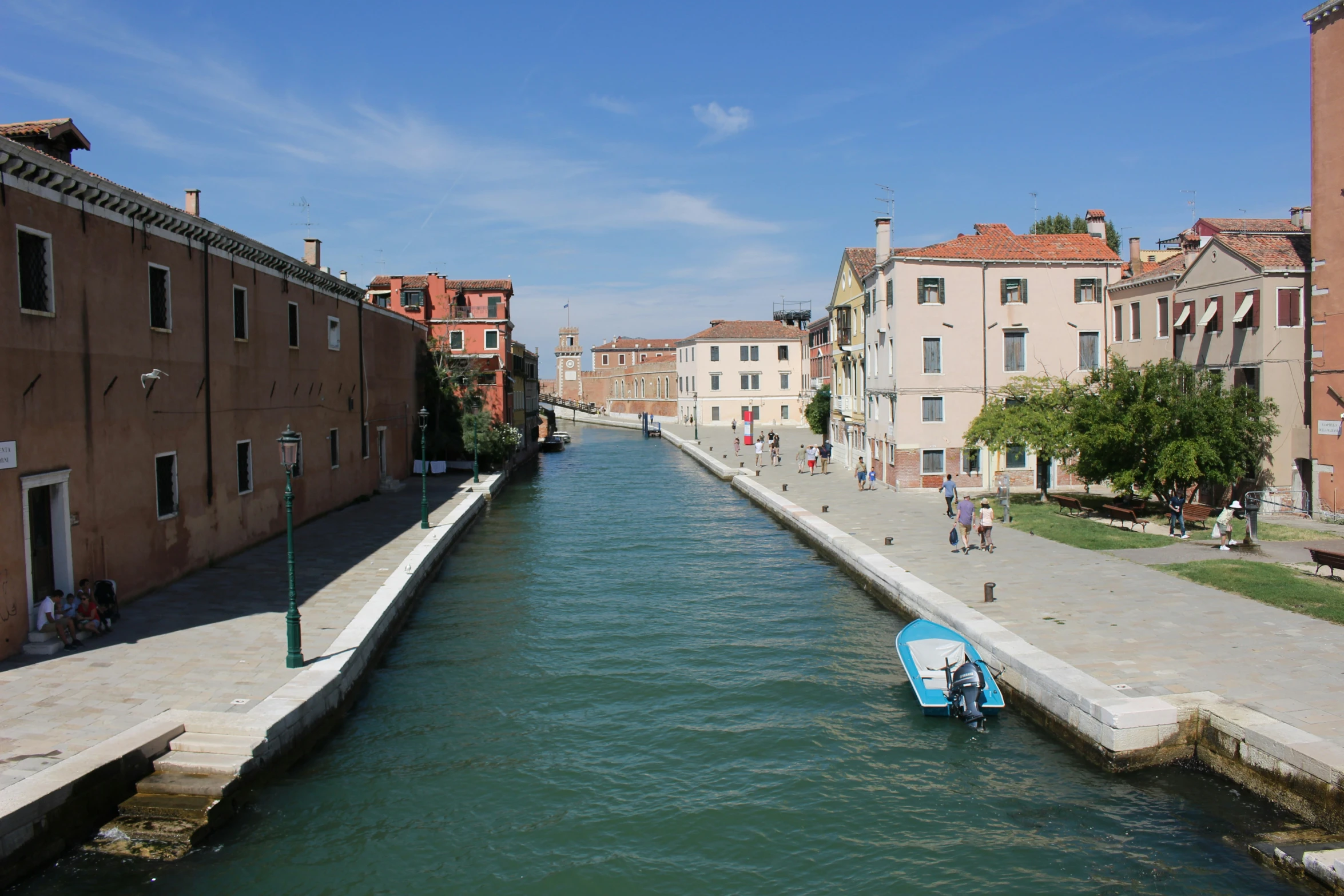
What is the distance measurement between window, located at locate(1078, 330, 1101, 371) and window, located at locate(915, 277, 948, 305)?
15.2 feet

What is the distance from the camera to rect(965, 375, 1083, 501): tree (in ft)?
79.3

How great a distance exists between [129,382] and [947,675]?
1218cm

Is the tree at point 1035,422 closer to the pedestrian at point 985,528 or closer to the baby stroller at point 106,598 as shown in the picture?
the pedestrian at point 985,528

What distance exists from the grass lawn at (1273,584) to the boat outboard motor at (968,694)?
5.16 meters

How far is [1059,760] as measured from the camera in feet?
33.1

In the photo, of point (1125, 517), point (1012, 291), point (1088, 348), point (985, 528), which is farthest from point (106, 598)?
point (1088, 348)

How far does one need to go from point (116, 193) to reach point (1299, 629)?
1687cm

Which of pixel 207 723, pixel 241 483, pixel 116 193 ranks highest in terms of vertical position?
pixel 116 193

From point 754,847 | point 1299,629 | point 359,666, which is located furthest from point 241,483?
point 1299,629

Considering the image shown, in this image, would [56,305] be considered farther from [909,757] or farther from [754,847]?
[909,757]

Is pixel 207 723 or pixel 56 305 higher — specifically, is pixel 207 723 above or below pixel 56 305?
below

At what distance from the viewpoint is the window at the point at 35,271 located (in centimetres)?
1171

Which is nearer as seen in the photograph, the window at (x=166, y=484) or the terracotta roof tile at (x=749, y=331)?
the window at (x=166, y=484)

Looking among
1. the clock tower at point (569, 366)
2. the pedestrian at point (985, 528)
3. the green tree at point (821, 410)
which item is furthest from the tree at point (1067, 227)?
the clock tower at point (569, 366)
